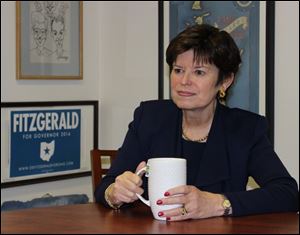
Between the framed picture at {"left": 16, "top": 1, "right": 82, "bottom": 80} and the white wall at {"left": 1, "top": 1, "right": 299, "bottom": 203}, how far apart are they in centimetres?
5

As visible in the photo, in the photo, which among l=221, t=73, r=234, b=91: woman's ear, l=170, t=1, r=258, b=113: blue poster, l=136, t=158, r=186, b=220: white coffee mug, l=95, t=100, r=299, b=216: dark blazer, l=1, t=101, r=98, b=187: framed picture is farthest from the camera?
l=1, t=101, r=98, b=187: framed picture

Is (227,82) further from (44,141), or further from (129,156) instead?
(44,141)

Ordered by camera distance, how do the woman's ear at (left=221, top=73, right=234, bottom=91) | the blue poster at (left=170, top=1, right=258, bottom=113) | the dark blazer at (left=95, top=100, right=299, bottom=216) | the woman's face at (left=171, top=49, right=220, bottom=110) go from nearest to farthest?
the dark blazer at (left=95, top=100, right=299, bottom=216) < the woman's face at (left=171, top=49, right=220, bottom=110) < the woman's ear at (left=221, top=73, right=234, bottom=91) < the blue poster at (left=170, top=1, right=258, bottom=113)

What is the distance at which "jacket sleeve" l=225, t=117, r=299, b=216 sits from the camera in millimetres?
1524

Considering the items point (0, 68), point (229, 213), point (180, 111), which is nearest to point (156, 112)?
point (180, 111)

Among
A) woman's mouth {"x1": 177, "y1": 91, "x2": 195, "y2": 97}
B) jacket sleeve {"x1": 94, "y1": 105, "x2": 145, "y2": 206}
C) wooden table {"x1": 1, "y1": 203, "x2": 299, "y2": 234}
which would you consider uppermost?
woman's mouth {"x1": 177, "y1": 91, "x2": 195, "y2": 97}

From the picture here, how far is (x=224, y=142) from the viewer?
6.15 ft

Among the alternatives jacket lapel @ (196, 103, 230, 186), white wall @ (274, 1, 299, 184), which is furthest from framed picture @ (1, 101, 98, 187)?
jacket lapel @ (196, 103, 230, 186)

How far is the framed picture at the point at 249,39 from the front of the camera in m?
2.91

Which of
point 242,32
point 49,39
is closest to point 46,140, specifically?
point 49,39

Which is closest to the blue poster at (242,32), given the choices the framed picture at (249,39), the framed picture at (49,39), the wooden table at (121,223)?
the framed picture at (249,39)

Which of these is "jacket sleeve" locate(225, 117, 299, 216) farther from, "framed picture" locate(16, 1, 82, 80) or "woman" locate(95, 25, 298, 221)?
"framed picture" locate(16, 1, 82, 80)

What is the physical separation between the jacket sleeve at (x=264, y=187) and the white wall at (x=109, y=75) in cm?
107

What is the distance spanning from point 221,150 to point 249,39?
126cm
